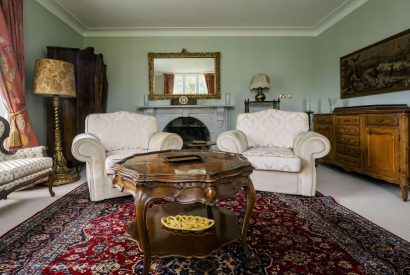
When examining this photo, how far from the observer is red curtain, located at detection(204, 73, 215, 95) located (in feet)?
17.0

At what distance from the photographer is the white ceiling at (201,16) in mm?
3959

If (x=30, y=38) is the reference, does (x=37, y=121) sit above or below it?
below

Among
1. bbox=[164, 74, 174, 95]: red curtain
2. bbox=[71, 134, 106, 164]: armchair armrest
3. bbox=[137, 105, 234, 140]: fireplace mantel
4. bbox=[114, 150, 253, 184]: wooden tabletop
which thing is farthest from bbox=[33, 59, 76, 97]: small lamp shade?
bbox=[164, 74, 174, 95]: red curtain

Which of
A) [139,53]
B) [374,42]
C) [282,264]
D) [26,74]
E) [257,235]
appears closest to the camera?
[282,264]

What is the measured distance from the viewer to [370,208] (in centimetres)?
229

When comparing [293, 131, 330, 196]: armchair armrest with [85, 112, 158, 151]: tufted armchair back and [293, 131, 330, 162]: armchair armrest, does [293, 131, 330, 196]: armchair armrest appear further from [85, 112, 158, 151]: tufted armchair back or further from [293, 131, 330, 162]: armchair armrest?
[85, 112, 158, 151]: tufted armchair back

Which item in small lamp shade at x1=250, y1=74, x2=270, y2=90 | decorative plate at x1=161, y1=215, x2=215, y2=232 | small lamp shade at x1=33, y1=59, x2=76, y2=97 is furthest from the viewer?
small lamp shade at x1=250, y1=74, x2=270, y2=90

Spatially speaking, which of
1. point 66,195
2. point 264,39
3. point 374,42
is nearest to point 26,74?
point 66,195

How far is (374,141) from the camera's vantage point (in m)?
2.96

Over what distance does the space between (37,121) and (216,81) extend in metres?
3.16

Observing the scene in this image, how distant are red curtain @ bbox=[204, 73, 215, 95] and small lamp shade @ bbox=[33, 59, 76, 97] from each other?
8.69ft

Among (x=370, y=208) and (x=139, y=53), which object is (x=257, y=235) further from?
(x=139, y=53)

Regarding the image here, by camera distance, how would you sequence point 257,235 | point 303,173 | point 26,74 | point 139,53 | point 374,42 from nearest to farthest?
1. point 257,235
2. point 303,173
3. point 26,74
4. point 374,42
5. point 139,53

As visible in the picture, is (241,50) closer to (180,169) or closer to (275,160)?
(275,160)
